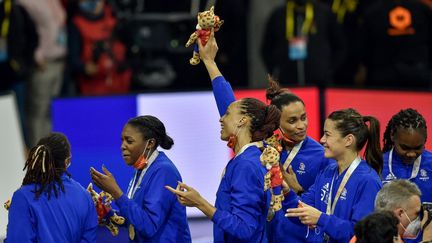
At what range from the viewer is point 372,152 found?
8305 mm

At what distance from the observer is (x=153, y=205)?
315 inches

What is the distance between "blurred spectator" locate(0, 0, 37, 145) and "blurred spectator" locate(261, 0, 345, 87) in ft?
9.99

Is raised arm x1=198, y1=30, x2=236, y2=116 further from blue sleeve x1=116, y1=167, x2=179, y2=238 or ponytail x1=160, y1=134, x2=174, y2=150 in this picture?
blue sleeve x1=116, y1=167, x2=179, y2=238

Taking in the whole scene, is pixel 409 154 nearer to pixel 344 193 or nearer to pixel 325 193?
pixel 325 193

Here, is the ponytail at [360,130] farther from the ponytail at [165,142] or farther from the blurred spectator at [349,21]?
the blurred spectator at [349,21]

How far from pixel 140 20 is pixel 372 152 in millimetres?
7080

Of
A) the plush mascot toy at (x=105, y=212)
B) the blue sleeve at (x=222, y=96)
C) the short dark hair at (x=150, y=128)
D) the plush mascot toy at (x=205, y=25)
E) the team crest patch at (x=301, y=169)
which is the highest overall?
the plush mascot toy at (x=205, y=25)

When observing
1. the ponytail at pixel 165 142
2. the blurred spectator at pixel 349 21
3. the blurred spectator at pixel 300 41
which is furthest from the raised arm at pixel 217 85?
the blurred spectator at pixel 349 21

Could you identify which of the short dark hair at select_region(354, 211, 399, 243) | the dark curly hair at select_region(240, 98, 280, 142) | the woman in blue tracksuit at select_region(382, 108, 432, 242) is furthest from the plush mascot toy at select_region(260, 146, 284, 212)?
the woman in blue tracksuit at select_region(382, 108, 432, 242)

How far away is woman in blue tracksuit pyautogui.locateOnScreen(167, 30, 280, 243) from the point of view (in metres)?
7.46

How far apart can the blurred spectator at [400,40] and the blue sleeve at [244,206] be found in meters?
7.23

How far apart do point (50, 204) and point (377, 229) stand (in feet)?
7.81

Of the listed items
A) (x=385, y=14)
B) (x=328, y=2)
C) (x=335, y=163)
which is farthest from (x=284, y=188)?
(x=328, y=2)

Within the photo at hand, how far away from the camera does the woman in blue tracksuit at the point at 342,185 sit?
7727 millimetres
